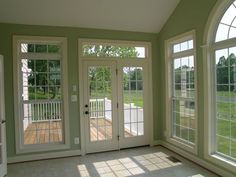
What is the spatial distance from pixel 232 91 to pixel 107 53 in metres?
2.60

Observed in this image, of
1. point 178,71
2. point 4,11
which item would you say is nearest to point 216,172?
point 178,71

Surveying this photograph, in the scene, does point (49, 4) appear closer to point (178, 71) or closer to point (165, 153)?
point (178, 71)

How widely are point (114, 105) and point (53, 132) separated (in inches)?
55.9

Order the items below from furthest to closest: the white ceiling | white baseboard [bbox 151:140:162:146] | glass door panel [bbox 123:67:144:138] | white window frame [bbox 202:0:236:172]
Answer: white baseboard [bbox 151:140:162:146] < glass door panel [bbox 123:67:144:138] < the white ceiling < white window frame [bbox 202:0:236:172]

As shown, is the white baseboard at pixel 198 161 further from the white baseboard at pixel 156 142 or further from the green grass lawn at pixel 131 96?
the green grass lawn at pixel 131 96

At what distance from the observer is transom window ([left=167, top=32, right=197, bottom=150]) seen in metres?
4.21

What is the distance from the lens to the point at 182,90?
179 inches

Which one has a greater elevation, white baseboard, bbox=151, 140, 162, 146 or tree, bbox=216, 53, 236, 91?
tree, bbox=216, 53, 236, 91

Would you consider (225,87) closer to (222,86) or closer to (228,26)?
(222,86)

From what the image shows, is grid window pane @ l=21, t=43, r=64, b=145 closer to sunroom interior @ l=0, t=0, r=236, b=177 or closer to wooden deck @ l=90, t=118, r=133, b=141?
sunroom interior @ l=0, t=0, r=236, b=177

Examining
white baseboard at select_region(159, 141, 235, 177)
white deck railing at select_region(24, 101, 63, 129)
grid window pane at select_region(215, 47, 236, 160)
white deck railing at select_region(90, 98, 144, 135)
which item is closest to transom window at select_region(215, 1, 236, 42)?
grid window pane at select_region(215, 47, 236, 160)

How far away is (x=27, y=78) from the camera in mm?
4371

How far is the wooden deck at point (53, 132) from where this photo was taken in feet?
14.6

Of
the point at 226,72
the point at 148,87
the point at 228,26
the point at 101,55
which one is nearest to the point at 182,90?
the point at 148,87
